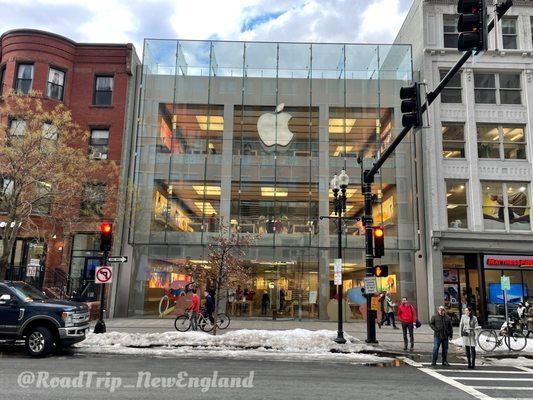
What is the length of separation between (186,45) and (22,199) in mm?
15325

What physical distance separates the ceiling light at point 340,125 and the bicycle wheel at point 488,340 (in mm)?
15255

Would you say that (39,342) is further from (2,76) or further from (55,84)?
(2,76)

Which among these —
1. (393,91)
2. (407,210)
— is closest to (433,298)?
(407,210)

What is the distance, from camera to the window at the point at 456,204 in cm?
2673

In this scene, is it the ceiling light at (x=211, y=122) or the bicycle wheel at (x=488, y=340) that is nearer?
the bicycle wheel at (x=488, y=340)

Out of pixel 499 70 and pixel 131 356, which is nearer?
pixel 131 356

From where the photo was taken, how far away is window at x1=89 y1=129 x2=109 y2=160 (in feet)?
91.0

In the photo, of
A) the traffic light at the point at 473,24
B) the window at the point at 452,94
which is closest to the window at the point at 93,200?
the traffic light at the point at 473,24

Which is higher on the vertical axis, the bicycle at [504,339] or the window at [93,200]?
the window at [93,200]

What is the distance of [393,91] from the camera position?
94.9ft

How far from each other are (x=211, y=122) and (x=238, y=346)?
16791 millimetres

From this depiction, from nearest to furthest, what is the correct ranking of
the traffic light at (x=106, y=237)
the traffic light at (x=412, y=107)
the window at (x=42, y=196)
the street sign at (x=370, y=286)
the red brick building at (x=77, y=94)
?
the traffic light at (x=412, y=107)
the street sign at (x=370, y=286)
the traffic light at (x=106, y=237)
the window at (x=42, y=196)
the red brick building at (x=77, y=94)

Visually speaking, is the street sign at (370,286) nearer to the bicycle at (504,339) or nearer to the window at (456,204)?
the bicycle at (504,339)

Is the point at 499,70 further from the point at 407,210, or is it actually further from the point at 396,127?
the point at 407,210
